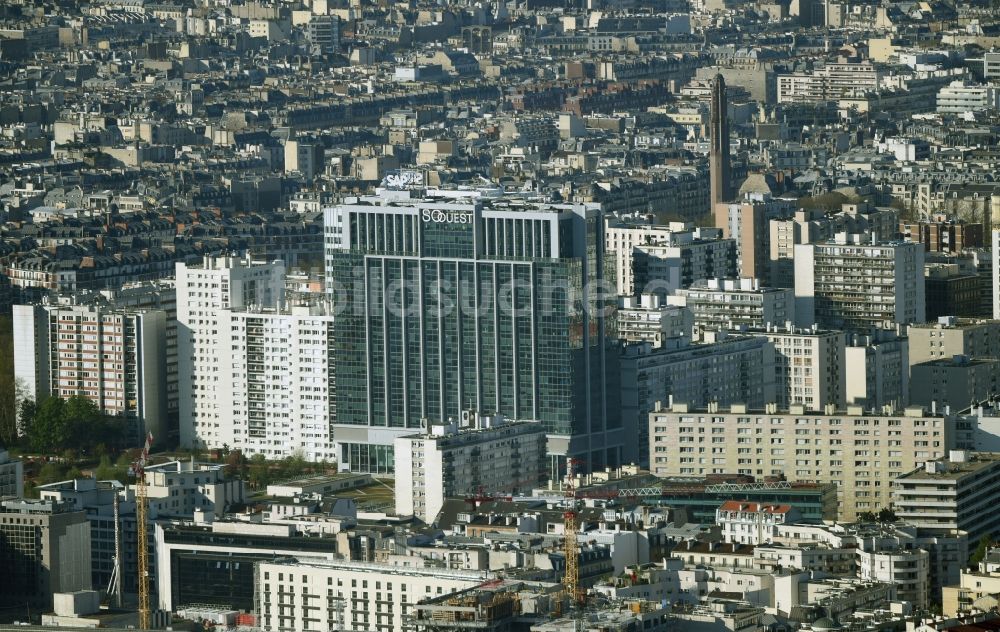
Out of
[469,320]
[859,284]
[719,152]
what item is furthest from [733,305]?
[719,152]

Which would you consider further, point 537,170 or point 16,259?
point 537,170

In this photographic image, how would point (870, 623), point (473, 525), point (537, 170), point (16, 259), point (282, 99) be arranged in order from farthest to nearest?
1. point (282, 99)
2. point (537, 170)
3. point (16, 259)
4. point (473, 525)
5. point (870, 623)

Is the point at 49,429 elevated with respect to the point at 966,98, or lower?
lower

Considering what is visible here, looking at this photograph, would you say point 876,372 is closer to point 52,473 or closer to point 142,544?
point 52,473

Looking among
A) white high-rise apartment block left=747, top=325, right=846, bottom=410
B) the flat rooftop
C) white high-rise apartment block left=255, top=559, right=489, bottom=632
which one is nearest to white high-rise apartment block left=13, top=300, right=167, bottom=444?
white high-rise apartment block left=747, top=325, right=846, bottom=410

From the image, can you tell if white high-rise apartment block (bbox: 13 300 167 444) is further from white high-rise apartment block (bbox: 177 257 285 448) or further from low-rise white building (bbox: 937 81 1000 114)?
low-rise white building (bbox: 937 81 1000 114)

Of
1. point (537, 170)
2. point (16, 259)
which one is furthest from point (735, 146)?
point (16, 259)

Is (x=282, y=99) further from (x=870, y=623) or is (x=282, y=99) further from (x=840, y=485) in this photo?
(x=870, y=623)
